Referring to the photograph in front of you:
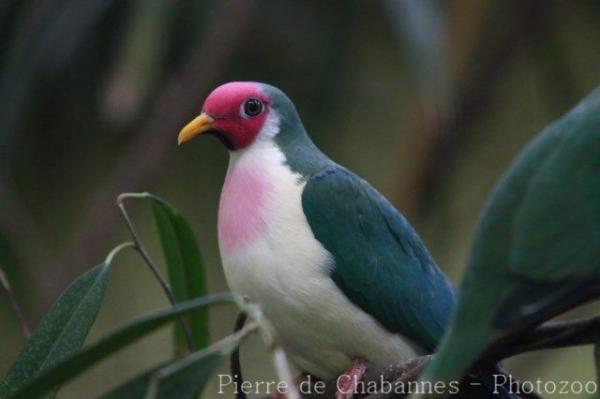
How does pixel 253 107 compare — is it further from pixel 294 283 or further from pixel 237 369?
pixel 237 369

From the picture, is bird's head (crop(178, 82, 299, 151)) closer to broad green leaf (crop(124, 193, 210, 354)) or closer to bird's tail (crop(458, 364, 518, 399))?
broad green leaf (crop(124, 193, 210, 354))

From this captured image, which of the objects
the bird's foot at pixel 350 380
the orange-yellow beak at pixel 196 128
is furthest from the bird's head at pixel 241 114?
the bird's foot at pixel 350 380

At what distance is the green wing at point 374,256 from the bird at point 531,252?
729 mm

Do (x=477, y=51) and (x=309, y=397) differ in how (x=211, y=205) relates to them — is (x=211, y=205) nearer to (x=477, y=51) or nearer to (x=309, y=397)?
(x=477, y=51)

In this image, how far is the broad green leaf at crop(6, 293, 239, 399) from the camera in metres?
1.11

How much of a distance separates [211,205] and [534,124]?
1.10m

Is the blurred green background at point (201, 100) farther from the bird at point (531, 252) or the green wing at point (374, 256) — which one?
the bird at point (531, 252)

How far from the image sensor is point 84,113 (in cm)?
323

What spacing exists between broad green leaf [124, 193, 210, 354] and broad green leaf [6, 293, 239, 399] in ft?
1.80

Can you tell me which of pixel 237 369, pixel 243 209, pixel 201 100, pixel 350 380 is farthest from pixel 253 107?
pixel 201 100

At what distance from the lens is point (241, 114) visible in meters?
1.95

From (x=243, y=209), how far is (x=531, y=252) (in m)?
0.82

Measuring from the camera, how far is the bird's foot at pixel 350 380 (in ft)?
5.98

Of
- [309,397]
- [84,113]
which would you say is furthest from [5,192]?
[309,397]
